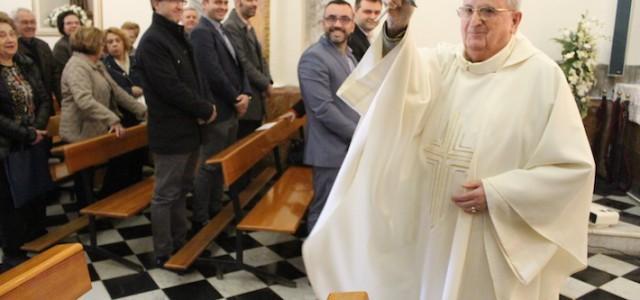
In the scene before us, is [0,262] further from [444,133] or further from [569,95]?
[569,95]

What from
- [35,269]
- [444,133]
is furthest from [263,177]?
[35,269]

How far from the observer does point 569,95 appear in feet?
5.63

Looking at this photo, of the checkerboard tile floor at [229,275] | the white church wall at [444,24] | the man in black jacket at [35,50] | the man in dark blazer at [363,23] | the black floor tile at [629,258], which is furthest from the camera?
the white church wall at [444,24]

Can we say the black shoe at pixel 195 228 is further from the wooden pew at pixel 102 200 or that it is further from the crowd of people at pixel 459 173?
the crowd of people at pixel 459 173

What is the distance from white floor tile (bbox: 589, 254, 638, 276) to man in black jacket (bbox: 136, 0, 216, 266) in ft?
8.80

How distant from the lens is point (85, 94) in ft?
12.5

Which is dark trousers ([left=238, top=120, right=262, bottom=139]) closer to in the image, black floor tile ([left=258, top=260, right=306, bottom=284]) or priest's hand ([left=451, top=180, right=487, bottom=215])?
black floor tile ([left=258, top=260, right=306, bottom=284])

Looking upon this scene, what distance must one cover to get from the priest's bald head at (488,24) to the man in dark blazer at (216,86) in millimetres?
2225

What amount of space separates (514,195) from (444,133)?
1.00 ft

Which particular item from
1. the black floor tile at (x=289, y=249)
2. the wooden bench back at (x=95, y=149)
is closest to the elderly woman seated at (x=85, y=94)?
the wooden bench back at (x=95, y=149)

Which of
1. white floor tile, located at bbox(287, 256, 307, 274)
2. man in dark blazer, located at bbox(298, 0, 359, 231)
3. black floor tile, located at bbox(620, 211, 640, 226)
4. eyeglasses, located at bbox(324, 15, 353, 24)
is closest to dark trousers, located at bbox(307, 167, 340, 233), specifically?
man in dark blazer, located at bbox(298, 0, 359, 231)

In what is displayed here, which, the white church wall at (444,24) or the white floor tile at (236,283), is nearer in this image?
the white floor tile at (236,283)

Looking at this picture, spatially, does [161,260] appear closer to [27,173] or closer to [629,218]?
[27,173]

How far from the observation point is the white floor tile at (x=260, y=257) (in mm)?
3492
